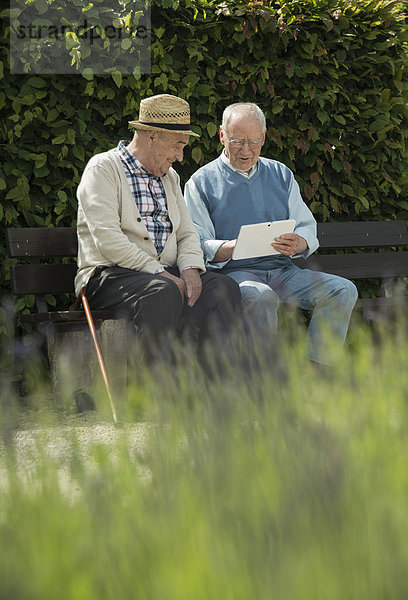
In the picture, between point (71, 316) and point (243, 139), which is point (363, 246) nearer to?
point (243, 139)

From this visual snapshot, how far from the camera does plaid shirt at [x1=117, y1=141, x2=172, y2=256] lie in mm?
4254

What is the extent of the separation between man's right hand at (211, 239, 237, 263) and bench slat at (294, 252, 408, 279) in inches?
37.6

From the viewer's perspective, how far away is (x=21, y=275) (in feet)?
14.3

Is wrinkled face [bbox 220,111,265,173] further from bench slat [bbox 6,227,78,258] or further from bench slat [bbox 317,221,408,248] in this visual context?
bench slat [bbox 6,227,78,258]

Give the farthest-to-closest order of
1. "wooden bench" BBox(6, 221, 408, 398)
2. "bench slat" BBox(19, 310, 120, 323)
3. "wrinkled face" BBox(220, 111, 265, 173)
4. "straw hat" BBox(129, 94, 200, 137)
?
"wrinkled face" BBox(220, 111, 265, 173) < "wooden bench" BBox(6, 221, 408, 398) < "straw hat" BBox(129, 94, 200, 137) < "bench slat" BBox(19, 310, 120, 323)

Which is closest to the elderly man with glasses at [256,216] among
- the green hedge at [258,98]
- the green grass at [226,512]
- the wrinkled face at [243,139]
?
the wrinkled face at [243,139]

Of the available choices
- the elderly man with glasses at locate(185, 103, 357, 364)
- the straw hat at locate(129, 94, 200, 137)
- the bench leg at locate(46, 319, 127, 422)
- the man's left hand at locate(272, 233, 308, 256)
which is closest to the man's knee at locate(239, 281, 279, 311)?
the elderly man with glasses at locate(185, 103, 357, 364)

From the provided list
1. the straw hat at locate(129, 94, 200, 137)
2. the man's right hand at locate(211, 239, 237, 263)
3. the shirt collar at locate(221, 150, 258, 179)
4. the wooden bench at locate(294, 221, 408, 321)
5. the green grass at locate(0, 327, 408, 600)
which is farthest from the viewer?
the wooden bench at locate(294, 221, 408, 321)

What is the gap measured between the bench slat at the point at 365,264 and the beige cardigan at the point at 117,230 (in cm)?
124

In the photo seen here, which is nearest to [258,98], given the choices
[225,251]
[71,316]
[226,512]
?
[225,251]

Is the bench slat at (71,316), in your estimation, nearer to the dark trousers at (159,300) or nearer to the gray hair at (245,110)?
the dark trousers at (159,300)

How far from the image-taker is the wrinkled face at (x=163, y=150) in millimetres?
4223

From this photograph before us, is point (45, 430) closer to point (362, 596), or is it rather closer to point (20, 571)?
point (20, 571)

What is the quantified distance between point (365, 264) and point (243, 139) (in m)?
1.35
